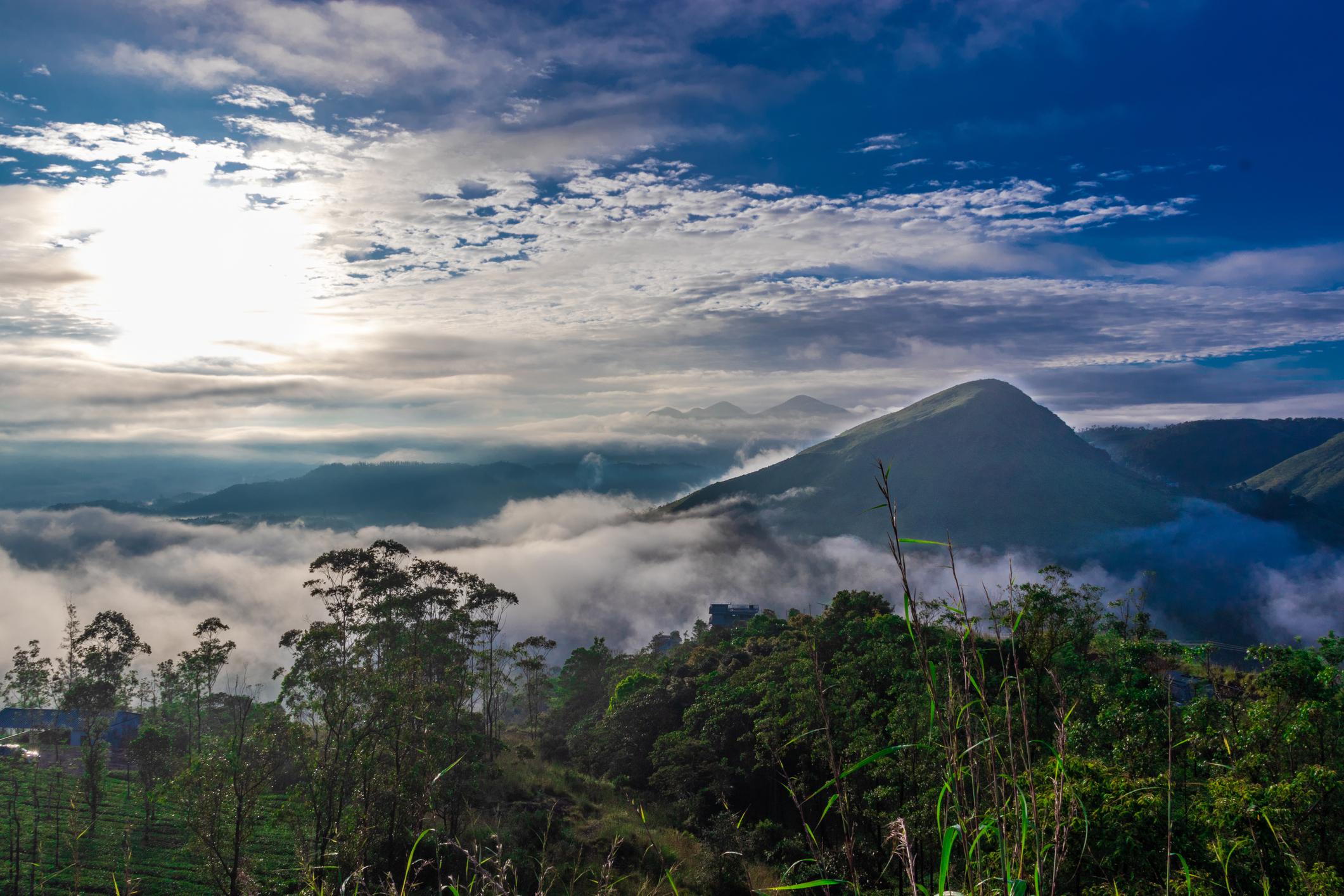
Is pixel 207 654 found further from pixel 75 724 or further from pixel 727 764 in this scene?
pixel 727 764

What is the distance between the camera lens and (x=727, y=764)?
114 feet

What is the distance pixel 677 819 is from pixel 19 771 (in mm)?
41368

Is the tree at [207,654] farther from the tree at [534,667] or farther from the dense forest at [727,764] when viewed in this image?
the tree at [534,667]

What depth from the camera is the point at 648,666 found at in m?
64.1

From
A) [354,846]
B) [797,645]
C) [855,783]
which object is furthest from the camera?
[797,645]

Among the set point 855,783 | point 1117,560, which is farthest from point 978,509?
point 855,783

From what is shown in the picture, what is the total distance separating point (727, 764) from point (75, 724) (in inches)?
2358

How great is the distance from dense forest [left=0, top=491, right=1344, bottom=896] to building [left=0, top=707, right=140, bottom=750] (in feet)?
5.08

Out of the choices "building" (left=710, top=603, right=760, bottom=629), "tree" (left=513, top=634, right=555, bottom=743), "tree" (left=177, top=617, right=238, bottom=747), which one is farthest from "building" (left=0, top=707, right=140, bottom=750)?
"building" (left=710, top=603, right=760, bottom=629)

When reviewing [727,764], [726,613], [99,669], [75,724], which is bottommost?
[726,613]

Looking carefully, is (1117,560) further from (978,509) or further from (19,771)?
(19,771)

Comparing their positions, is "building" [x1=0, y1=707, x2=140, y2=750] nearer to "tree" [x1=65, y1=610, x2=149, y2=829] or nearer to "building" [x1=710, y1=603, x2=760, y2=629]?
"tree" [x1=65, y1=610, x2=149, y2=829]

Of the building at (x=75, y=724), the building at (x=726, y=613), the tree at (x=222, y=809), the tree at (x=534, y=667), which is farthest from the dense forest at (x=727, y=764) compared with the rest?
the building at (x=726, y=613)

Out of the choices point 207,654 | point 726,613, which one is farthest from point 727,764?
point 726,613
